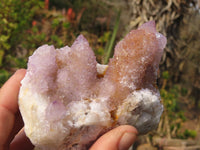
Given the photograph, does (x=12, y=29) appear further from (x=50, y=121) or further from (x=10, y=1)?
(x=50, y=121)

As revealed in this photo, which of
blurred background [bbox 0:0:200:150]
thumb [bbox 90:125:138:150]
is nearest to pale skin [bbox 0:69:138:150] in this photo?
thumb [bbox 90:125:138:150]

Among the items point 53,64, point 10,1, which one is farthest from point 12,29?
point 53,64

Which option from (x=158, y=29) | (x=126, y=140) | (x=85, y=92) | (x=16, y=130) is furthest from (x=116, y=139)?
(x=158, y=29)

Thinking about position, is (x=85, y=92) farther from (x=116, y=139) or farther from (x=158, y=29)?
(x=158, y=29)

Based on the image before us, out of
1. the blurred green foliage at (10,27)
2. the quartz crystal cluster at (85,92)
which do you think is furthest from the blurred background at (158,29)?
the quartz crystal cluster at (85,92)

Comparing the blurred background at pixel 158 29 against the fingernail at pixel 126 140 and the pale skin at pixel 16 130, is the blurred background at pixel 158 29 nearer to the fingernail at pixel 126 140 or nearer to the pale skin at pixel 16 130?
the pale skin at pixel 16 130

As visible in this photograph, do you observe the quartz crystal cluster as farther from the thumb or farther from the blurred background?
the blurred background
